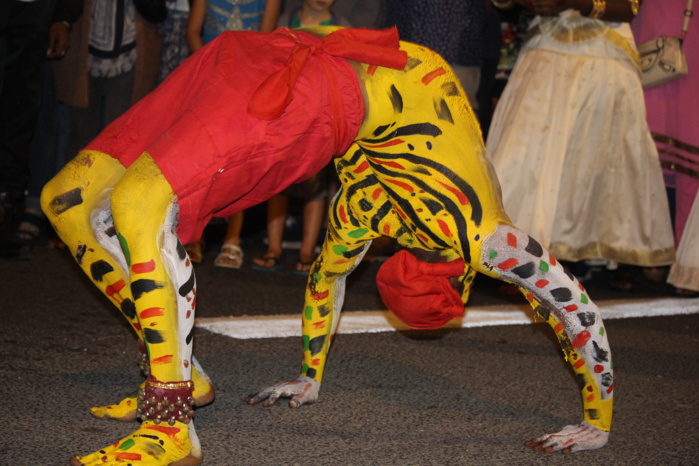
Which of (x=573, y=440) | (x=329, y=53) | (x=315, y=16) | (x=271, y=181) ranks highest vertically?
(x=329, y=53)

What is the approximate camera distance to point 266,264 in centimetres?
441

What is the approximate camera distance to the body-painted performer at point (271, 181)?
1.85 m

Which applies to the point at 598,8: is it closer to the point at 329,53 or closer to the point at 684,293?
the point at 684,293

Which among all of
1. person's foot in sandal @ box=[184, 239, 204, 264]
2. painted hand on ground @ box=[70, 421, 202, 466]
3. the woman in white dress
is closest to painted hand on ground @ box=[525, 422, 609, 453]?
painted hand on ground @ box=[70, 421, 202, 466]

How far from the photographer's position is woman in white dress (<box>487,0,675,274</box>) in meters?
4.01

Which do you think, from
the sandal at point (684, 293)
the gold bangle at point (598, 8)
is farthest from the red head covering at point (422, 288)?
the sandal at point (684, 293)

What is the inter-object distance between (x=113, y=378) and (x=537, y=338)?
165 cm

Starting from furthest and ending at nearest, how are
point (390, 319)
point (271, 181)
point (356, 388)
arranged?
point (390, 319)
point (356, 388)
point (271, 181)

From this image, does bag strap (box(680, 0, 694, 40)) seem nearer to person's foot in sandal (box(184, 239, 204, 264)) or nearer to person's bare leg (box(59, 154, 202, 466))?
person's foot in sandal (box(184, 239, 204, 264))

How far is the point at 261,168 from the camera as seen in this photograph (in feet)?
6.26

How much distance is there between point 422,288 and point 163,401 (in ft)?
2.48

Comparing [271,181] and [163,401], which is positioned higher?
[271,181]

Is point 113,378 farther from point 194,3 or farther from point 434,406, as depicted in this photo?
point 194,3

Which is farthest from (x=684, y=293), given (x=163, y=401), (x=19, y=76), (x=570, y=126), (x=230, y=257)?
(x=19, y=76)
